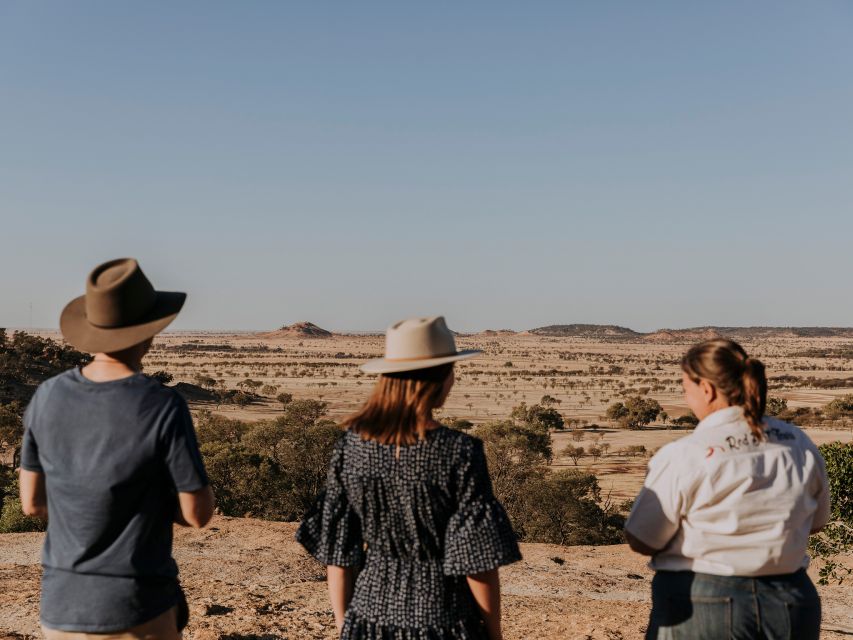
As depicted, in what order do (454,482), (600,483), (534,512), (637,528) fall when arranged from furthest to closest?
1. (600,483)
2. (534,512)
3. (637,528)
4. (454,482)

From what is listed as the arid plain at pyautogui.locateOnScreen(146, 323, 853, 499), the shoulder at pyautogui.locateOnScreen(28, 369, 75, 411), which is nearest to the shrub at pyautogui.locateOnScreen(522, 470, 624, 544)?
the arid plain at pyautogui.locateOnScreen(146, 323, 853, 499)

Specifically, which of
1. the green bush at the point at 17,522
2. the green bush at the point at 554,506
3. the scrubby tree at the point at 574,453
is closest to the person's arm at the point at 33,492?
the green bush at the point at 17,522

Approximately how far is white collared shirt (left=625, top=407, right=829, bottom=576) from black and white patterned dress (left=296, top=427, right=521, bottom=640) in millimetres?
528

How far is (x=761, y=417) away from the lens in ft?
8.77

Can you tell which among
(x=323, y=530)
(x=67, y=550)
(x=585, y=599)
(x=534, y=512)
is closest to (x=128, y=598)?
(x=67, y=550)

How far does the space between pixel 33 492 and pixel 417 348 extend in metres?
1.46

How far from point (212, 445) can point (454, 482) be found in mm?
18993

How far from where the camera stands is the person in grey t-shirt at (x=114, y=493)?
2.51 m

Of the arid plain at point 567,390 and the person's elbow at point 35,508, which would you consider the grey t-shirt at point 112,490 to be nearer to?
the person's elbow at point 35,508

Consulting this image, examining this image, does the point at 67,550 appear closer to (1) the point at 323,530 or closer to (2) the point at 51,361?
(1) the point at 323,530

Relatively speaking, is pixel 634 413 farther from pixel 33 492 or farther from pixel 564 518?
pixel 33 492

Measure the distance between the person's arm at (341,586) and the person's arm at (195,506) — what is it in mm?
460

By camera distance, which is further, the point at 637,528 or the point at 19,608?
the point at 19,608

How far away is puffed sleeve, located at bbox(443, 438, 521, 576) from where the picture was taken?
246 centimetres
